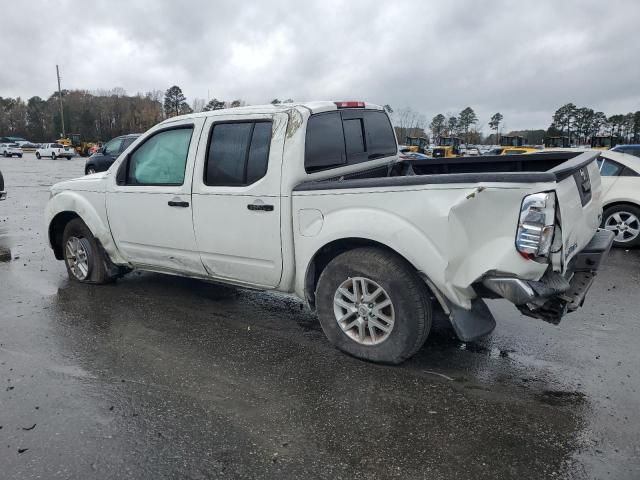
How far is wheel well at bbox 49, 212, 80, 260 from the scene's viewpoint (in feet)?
19.4

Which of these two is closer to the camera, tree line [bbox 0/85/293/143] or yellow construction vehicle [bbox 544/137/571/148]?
yellow construction vehicle [bbox 544/137/571/148]

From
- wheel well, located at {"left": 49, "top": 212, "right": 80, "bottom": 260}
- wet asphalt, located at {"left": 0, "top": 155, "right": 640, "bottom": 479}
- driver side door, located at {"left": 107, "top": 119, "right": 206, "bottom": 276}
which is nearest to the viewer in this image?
wet asphalt, located at {"left": 0, "top": 155, "right": 640, "bottom": 479}

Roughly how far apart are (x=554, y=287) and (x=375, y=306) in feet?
4.04

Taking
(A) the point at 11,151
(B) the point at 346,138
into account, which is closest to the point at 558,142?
(B) the point at 346,138

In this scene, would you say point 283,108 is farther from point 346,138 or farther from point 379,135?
point 379,135

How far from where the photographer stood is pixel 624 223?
8164 mm

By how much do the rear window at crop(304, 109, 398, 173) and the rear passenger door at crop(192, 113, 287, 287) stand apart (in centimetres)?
30

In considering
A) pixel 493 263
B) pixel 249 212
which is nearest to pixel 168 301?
pixel 249 212

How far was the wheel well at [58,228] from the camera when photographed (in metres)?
5.92

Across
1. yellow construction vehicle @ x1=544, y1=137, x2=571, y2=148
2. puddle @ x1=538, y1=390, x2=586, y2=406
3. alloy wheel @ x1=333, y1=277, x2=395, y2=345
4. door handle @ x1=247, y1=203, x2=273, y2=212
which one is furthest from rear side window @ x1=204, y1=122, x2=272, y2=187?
yellow construction vehicle @ x1=544, y1=137, x2=571, y2=148

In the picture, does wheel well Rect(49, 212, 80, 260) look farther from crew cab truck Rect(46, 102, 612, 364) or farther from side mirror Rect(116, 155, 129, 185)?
side mirror Rect(116, 155, 129, 185)

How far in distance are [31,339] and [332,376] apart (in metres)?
2.69

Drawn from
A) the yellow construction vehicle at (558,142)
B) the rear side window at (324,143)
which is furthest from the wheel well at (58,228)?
the yellow construction vehicle at (558,142)

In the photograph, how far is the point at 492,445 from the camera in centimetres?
285
